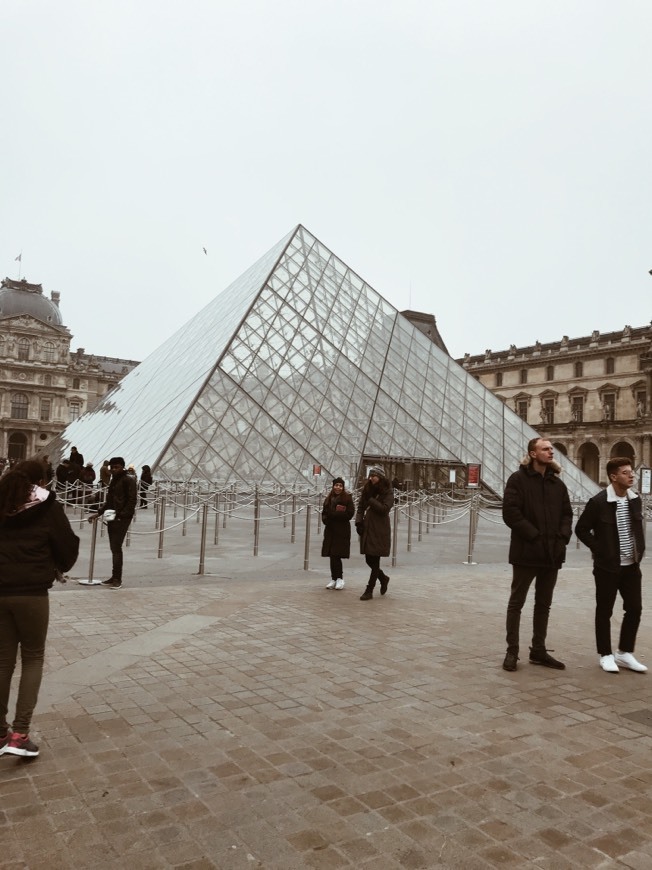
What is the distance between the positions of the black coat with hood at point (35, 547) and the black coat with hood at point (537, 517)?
9.58ft

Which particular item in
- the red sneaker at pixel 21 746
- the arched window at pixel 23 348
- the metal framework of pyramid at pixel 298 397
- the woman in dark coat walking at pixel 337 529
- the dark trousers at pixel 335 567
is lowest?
the red sneaker at pixel 21 746

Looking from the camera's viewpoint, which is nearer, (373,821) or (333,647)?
(373,821)

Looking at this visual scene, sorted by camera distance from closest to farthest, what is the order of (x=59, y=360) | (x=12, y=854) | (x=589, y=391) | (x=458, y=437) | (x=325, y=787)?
(x=12, y=854) < (x=325, y=787) < (x=458, y=437) < (x=589, y=391) < (x=59, y=360)

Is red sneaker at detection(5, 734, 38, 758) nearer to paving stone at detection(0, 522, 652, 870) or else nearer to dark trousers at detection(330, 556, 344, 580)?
paving stone at detection(0, 522, 652, 870)

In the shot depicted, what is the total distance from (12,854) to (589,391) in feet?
191

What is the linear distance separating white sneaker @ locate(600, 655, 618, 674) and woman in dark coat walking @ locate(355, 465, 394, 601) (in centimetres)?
264

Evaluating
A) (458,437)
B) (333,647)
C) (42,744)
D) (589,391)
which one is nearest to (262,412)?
(458,437)

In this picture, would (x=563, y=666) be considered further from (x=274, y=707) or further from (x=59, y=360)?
(x=59, y=360)

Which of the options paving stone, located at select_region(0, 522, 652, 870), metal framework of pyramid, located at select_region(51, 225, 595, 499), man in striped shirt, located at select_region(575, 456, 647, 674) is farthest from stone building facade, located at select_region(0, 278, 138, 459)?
man in striped shirt, located at select_region(575, 456, 647, 674)

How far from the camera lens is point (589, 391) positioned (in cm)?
5572

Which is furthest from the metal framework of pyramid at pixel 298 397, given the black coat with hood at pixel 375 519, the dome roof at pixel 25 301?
the dome roof at pixel 25 301

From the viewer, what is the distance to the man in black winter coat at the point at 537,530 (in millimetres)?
4707

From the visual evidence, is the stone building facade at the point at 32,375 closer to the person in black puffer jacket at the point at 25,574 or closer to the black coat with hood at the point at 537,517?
the black coat with hood at the point at 537,517

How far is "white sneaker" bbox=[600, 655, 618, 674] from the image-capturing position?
15.1 ft
